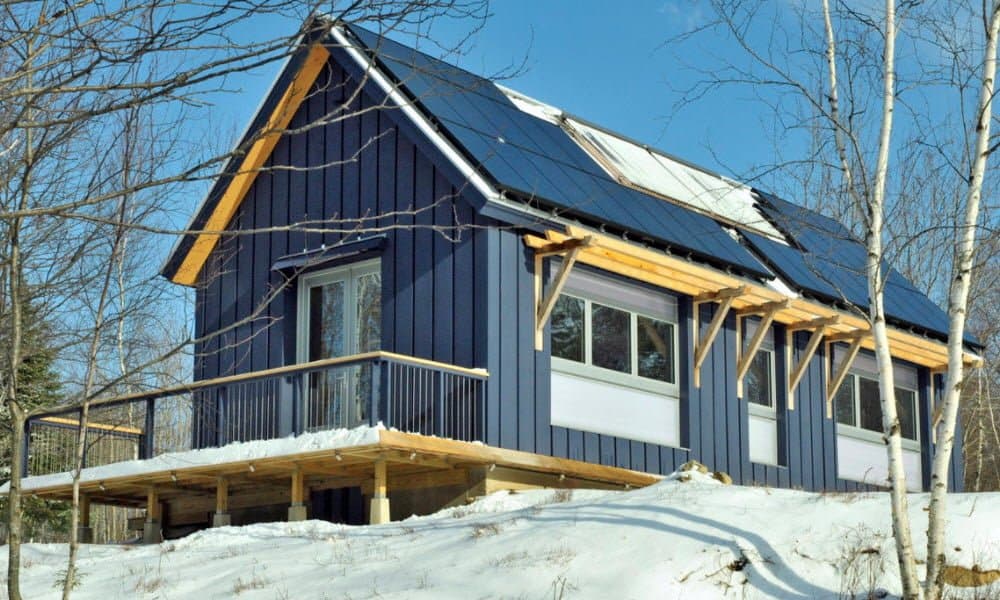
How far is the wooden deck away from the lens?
13742 mm

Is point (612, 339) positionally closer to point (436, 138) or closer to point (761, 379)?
point (436, 138)

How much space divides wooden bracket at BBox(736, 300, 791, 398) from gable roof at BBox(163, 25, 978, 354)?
0.41 m

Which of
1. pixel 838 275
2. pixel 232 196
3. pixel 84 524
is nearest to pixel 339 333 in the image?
pixel 232 196

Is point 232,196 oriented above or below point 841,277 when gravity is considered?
above

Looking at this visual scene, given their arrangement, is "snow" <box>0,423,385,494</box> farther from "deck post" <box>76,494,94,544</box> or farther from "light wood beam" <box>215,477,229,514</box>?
"deck post" <box>76,494,94,544</box>

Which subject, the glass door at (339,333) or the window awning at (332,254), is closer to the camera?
the window awning at (332,254)

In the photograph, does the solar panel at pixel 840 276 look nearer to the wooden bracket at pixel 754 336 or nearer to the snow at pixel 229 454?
the wooden bracket at pixel 754 336

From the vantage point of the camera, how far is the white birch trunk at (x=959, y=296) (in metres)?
8.54

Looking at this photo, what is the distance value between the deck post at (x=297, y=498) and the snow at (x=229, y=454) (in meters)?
0.44

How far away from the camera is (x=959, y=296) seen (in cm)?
888

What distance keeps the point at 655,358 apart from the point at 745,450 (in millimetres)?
1975

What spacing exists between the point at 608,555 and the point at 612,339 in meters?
7.14

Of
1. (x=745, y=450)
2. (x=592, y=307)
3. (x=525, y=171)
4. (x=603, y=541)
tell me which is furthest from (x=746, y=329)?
(x=603, y=541)

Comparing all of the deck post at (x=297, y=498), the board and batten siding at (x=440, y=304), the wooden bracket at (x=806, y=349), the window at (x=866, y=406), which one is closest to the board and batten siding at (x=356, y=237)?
the board and batten siding at (x=440, y=304)
